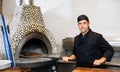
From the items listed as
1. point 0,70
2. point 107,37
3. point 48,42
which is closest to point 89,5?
point 107,37

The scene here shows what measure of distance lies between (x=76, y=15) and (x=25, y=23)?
1.19 metres

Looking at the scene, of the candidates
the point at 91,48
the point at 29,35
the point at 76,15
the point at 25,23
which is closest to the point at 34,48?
the point at 29,35

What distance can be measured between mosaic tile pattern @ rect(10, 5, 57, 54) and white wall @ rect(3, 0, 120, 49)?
65 centimetres

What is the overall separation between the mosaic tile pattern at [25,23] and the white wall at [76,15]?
0.65m

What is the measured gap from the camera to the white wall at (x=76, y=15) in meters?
3.74

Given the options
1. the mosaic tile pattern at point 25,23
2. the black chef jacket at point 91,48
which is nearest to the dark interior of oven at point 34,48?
the mosaic tile pattern at point 25,23

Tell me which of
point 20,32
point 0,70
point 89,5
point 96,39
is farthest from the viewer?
point 89,5

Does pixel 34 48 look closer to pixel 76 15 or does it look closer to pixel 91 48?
pixel 76 15

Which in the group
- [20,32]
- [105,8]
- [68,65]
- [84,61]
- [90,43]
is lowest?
Answer: [68,65]

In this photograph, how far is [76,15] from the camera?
4.02 meters

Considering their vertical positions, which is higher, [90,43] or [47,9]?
Answer: [47,9]

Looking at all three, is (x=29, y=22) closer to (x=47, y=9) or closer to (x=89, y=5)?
(x=47, y=9)

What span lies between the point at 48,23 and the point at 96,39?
1875 millimetres

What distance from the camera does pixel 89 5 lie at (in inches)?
154
